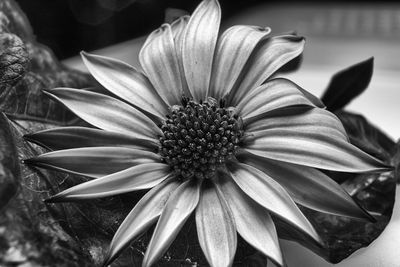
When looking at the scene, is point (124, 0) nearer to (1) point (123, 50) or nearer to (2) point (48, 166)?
(1) point (123, 50)

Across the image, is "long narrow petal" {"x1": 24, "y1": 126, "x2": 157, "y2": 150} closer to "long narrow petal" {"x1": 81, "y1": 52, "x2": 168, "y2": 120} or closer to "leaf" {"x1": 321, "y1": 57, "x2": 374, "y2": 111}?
"long narrow petal" {"x1": 81, "y1": 52, "x2": 168, "y2": 120}

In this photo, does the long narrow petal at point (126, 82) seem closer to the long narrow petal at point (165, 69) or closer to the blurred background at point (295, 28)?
the long narrow petal at point (165, 69)

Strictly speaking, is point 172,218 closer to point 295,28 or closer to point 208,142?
point 208,142

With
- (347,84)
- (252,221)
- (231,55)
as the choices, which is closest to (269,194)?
(252,221)

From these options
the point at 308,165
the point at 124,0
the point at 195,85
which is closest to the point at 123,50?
the point at 124,0

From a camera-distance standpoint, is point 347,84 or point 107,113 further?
point 347,84

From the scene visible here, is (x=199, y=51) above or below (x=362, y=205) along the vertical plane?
above

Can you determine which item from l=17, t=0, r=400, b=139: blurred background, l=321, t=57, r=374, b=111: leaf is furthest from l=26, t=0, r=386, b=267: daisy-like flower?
l=17, t=0, r=400, b=139: blurred background
